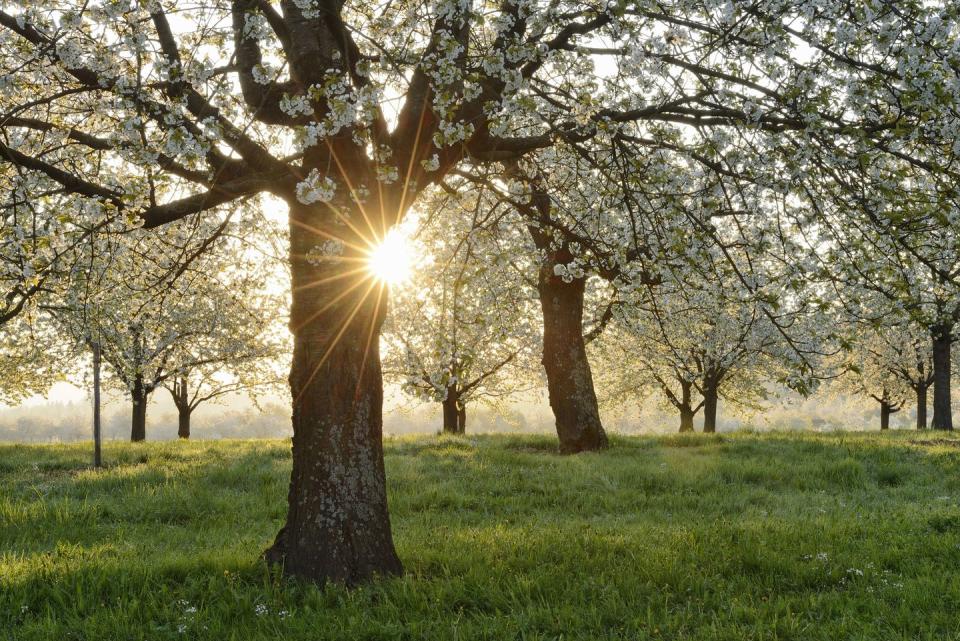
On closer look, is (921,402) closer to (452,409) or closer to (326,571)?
(452,409)

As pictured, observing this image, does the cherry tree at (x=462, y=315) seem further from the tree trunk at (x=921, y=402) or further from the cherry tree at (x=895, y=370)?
the tree trunk at (x=921, y=402)

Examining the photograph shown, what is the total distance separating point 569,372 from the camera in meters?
16.2

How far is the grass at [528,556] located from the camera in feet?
18.0

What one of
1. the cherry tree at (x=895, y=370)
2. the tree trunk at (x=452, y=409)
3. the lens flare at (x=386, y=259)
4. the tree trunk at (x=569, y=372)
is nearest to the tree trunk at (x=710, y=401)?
the cherry tree at (x=895, y=370)

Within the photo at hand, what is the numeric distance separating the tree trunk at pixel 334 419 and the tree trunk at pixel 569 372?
979 centimetres

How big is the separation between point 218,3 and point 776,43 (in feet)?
17.7

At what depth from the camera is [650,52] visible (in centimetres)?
638

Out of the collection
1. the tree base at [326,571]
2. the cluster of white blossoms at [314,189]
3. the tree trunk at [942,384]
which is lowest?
the tree base at [326,571]

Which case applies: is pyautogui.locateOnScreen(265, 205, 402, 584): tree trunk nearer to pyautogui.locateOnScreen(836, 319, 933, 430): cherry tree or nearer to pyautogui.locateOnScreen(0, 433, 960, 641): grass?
pyautogui.locateOnScreen(0, 433, 960, 641): grass

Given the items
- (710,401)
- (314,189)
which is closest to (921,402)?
(710,401)

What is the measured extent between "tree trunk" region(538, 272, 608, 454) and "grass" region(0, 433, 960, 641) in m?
2.82

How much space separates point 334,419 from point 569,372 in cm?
1044

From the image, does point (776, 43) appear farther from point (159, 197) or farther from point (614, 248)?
point (159, 197)

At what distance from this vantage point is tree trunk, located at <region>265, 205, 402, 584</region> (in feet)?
21.0
